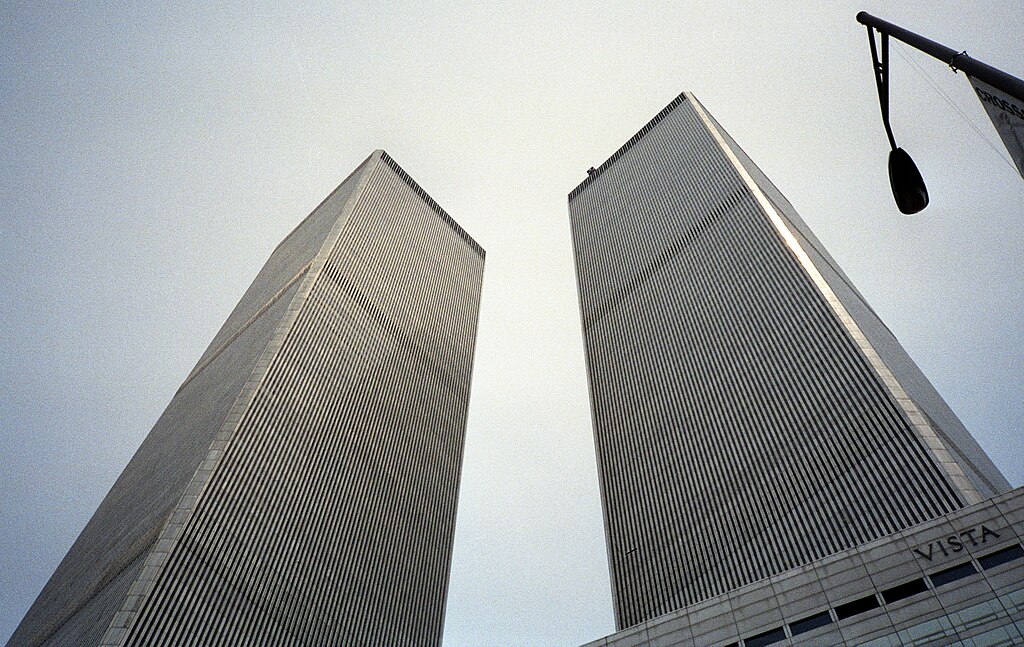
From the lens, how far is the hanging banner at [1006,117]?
8602 millimetres

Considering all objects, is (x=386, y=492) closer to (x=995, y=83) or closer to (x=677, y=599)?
(x=677, y=599)

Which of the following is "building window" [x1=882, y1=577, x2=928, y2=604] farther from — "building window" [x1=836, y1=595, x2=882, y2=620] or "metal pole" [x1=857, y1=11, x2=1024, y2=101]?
"metal pole" [x1=857, y1=11, x2=1024, y2=101]

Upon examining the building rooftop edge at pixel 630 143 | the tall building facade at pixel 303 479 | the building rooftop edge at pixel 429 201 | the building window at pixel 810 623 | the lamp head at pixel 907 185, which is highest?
the building rooftop edge at pixel 630 143

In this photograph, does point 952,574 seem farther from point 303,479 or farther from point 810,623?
point 303,479

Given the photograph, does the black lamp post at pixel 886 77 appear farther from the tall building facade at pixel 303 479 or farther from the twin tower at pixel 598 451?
the tall building facade at pixel 303 479

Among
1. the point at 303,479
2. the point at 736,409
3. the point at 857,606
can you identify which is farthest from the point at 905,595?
the point at 303,479

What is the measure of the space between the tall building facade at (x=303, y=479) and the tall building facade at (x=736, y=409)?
19852 mm

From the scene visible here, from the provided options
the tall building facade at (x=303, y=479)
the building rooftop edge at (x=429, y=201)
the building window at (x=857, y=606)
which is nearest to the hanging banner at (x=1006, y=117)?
the building window at (x=857, y=606)

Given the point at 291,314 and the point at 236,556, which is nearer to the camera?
the point at 236,556

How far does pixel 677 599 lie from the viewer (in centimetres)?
5541

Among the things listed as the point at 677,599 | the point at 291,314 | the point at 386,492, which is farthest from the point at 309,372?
the point at 677,599

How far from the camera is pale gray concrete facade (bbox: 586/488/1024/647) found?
27250mm

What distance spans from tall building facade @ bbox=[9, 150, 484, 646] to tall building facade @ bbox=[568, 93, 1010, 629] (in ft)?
65.1

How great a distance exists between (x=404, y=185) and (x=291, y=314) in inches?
1827
